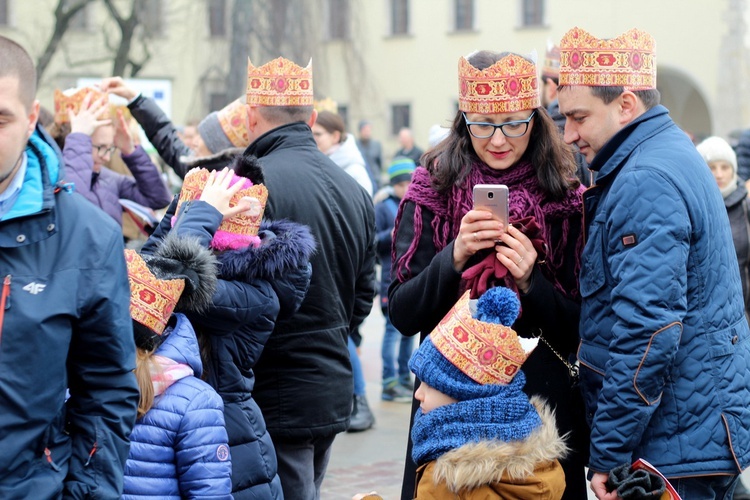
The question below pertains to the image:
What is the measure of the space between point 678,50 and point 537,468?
3286cm

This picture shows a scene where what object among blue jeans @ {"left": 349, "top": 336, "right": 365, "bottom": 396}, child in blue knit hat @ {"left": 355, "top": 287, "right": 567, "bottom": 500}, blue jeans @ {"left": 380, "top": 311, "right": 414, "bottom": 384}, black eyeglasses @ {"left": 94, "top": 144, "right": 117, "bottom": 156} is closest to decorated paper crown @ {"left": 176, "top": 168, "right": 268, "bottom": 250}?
child in blue knit hat @ {"left": 355, "top": 287, "right": 567, "bottom": 500}

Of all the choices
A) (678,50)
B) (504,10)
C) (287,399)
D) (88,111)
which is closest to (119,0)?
(504,10)

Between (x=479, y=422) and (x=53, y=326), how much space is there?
1304 mm

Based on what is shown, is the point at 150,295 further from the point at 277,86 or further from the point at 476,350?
the point at 277,86

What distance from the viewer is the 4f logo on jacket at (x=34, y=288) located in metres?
2.56

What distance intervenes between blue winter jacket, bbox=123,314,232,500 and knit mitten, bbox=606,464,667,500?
1.17 meters

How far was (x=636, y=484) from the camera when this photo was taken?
126 inches

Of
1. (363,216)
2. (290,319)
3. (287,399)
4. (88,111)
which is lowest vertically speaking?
(287,399)

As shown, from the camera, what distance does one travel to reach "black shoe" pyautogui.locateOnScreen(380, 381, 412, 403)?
9234 millimetres

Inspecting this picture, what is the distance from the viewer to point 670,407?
3.33 m

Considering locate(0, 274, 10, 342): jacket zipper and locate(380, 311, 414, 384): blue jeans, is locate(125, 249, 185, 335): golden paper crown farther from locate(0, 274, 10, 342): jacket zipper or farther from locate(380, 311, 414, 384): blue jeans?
locate(380, 311, 414, 384): blue jeans

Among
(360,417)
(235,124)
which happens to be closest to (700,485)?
(235,124)

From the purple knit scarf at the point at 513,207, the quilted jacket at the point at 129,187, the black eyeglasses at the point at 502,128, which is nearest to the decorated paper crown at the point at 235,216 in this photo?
the purple knit scarf at the point at 513,207

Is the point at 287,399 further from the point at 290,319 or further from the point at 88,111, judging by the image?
the point at 88,111
